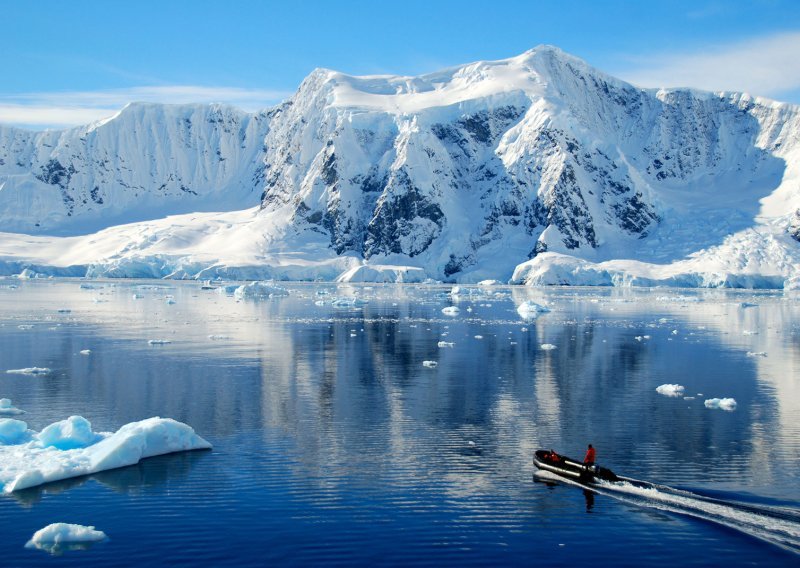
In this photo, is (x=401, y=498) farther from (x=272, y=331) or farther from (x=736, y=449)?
(x=272, y=331)

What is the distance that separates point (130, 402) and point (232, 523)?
690 inches

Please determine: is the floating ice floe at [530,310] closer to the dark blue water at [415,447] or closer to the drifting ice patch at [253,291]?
the dark blue water at [415,447]

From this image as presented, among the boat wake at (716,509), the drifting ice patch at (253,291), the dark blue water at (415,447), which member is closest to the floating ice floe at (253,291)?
the drifting ice patch at (253,291)

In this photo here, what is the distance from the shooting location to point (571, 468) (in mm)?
27125

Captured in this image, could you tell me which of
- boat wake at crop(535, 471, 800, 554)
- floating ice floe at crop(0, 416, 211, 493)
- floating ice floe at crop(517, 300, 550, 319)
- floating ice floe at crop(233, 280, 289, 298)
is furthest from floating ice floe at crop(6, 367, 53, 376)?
floating ice floe at crop(233, 280, 289, 298)

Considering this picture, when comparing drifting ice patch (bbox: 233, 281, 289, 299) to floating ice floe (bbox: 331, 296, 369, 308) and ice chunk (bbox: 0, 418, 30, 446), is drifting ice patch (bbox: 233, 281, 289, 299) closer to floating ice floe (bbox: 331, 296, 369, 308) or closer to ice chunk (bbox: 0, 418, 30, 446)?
floating ice floe (bbox: 331, 296, 369, 308)

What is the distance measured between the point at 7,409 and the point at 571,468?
23214 millimetres

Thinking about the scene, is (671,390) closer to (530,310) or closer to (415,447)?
(415,447)

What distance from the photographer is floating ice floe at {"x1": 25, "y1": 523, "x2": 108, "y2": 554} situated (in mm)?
21000

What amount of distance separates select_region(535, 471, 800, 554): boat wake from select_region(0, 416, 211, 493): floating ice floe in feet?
44.6

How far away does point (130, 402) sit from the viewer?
38406 mm

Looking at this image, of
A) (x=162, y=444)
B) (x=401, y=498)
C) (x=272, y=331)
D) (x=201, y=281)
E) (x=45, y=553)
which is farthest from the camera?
(x=201, y=281)

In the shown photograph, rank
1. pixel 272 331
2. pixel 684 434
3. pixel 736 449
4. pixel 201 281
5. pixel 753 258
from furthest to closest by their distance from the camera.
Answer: pixel 201 281 < pixel 753 258 < pixel 272 331 < pixel 684 434 < pixel 736 449

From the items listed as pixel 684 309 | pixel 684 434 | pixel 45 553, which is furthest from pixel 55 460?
pixel 684 309
